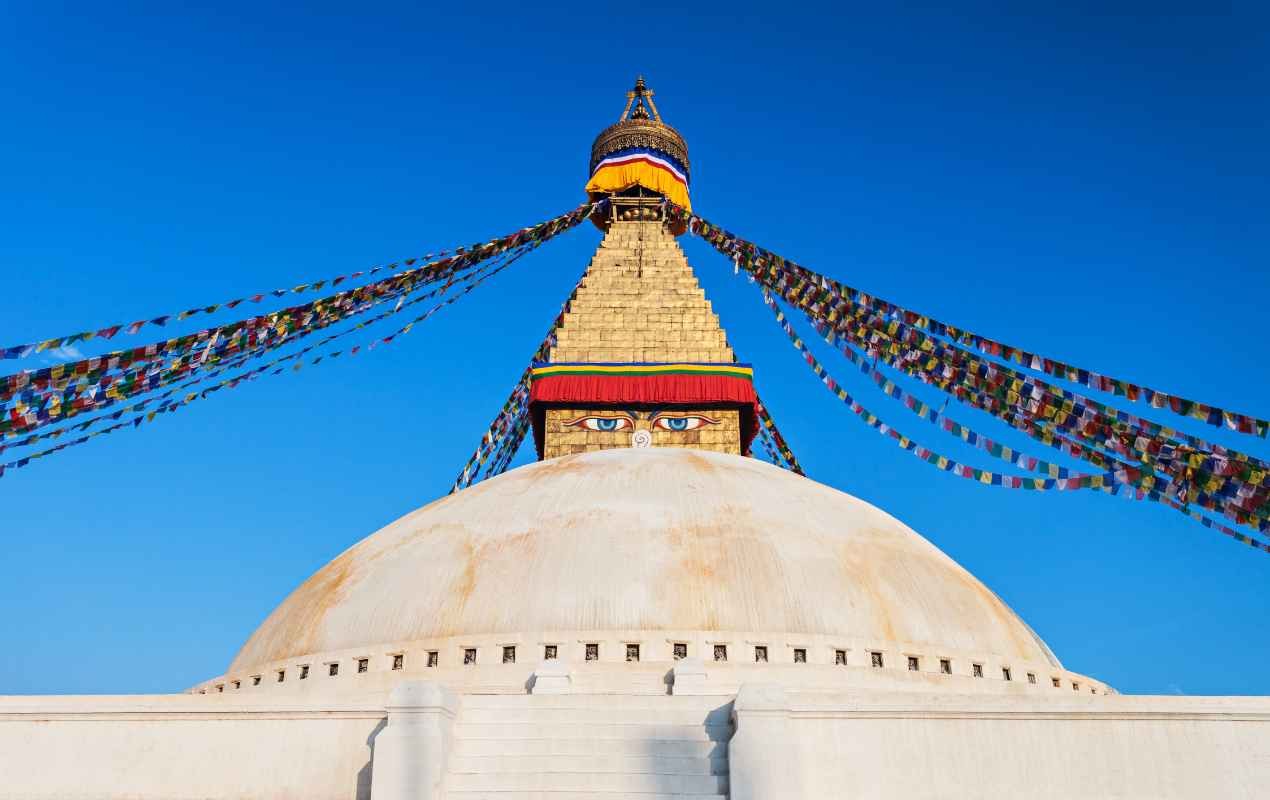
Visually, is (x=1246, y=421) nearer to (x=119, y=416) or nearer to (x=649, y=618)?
(x=649, y=618)

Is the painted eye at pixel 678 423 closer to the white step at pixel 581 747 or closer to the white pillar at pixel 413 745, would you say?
the white step at pixel 581 747

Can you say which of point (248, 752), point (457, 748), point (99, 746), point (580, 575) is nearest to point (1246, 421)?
point (580, 575)

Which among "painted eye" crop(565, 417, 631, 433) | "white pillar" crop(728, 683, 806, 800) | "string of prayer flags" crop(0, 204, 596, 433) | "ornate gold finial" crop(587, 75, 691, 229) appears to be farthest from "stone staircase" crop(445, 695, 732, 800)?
"ornate gold finial" crop(587, 75, 691, 229)

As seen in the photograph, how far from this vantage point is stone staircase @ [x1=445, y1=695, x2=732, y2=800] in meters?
7.70

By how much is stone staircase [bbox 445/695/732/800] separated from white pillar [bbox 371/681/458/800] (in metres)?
0.22

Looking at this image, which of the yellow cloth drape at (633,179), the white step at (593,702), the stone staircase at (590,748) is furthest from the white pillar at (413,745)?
the yellow cloth drape at (633,179)

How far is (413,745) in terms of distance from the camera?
306 inches

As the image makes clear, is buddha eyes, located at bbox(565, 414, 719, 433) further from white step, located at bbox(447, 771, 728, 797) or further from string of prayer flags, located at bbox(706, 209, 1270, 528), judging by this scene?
white step, located at bbox(447, 771, 728, 797)

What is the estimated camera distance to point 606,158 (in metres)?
22.5

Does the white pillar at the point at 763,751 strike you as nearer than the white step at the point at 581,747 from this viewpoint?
Yes

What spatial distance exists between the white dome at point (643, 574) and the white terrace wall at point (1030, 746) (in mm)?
1963

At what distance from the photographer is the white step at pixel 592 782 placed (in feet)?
25.1

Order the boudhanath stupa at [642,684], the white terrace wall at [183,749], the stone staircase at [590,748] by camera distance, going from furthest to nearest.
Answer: the white terrace wall at [183,749], the boudhanath stupa at [642,684], the stone staircase at [590,748]

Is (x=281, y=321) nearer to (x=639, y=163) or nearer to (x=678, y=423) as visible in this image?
(x=678, y=423)
